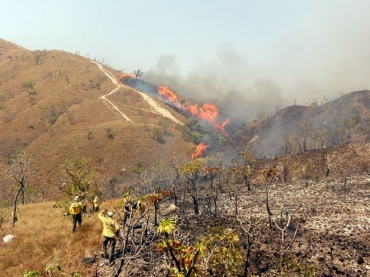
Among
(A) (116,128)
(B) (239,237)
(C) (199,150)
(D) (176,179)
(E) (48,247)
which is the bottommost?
(E) (48,247)

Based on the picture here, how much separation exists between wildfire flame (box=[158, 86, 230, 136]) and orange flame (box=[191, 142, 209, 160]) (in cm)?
4475

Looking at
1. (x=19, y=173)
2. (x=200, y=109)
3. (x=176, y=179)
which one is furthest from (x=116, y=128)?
(x=19, y=173)

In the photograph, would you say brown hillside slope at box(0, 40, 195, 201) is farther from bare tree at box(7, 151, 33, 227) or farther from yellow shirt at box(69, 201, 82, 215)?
yellow shirt at box(69, 201, 82, 215)

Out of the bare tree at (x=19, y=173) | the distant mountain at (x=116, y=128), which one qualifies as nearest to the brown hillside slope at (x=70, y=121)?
the distant mountain at (x=116, y=128)

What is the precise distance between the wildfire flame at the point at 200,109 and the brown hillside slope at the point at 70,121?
2285 centimetres

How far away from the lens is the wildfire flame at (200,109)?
16338 centimetres

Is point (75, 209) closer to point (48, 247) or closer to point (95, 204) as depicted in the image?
point (48, 247)

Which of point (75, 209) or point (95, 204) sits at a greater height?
point (75, 209)

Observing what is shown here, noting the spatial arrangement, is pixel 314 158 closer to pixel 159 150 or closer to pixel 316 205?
pixel 316 205

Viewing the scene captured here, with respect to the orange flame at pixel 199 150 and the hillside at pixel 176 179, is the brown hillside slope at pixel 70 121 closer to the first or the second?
the hillside at pixel 176 179

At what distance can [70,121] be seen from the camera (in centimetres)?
11938

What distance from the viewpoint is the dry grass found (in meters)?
19.0

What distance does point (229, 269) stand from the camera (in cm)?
1452

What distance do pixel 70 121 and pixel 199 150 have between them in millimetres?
50786
